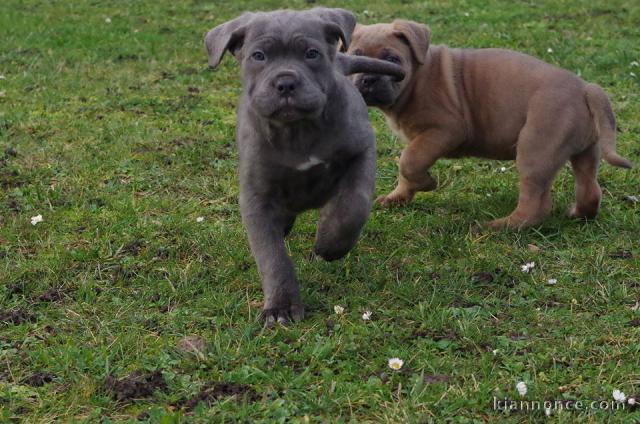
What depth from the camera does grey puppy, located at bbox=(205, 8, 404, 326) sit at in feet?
13.6

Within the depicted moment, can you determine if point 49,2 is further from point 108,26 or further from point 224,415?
point 224,415

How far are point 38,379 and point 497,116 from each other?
3183 millimetres

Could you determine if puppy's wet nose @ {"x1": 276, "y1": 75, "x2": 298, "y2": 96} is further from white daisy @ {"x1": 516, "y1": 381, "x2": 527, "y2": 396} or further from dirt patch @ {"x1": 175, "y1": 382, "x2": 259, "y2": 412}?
white daisy @ {"x1": 516, "y1": 381, "x2": 527, "y2": 396}

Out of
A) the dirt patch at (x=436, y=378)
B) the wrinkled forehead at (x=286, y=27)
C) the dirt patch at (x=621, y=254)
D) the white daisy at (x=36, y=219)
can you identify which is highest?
the wrinkled forehead at (x=286, y=27)

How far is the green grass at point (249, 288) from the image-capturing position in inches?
138

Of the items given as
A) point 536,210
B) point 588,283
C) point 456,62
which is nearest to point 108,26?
point 456,62

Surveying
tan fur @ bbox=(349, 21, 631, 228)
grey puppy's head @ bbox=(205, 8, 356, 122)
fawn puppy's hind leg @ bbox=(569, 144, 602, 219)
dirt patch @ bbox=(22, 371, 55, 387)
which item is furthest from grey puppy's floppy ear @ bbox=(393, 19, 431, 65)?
dirt patch @ bbox=(22, 371, 55, 387)

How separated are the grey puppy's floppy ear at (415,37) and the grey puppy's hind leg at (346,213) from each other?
4.79ft

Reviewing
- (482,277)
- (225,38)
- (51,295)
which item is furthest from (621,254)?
(51,295)

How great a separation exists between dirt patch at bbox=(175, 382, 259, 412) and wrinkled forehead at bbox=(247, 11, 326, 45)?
5.22 ft

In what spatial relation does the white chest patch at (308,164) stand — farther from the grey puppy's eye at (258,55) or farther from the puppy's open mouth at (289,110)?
the grey puppy's eye at (258,55)

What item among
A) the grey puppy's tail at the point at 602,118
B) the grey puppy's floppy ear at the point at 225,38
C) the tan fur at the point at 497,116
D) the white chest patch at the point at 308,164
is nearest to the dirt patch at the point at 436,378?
the white chest patch at the point at 308,164

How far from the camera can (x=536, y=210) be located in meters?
5.32

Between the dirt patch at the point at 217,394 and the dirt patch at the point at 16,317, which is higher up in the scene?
Result: the dirt patch at the point at 217,394
